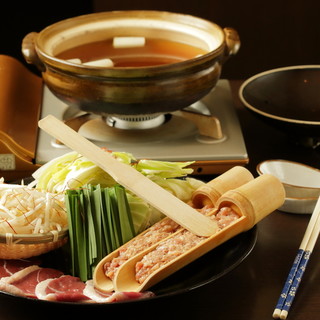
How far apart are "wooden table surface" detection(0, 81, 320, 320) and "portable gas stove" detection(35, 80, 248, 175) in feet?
1.14

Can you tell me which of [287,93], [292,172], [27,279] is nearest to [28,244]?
[27,279]

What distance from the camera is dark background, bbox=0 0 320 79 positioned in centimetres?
359

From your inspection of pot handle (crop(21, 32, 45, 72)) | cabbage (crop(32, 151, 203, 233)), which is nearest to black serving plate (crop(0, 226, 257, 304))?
cabbage (crop(32, 151, 203, 233))

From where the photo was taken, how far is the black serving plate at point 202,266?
54.3 inches

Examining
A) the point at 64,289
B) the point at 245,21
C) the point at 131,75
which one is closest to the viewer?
the point at 64,289

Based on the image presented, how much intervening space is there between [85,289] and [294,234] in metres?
0.57

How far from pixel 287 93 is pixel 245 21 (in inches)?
55.8

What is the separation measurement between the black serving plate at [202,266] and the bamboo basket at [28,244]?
53 mm

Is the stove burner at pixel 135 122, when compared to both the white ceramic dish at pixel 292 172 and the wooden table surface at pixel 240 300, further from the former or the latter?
the wooden table surface at pixel 240 300

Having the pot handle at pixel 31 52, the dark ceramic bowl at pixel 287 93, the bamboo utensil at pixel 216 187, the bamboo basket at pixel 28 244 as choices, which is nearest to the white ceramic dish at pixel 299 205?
the bamboo utensil at pixel 216 187

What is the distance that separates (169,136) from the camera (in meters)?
2.14

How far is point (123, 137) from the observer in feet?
6.98

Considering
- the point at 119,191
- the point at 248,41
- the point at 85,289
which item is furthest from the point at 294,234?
the point at 248,41

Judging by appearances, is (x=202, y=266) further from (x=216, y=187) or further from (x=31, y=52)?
(x=31, y=52)
